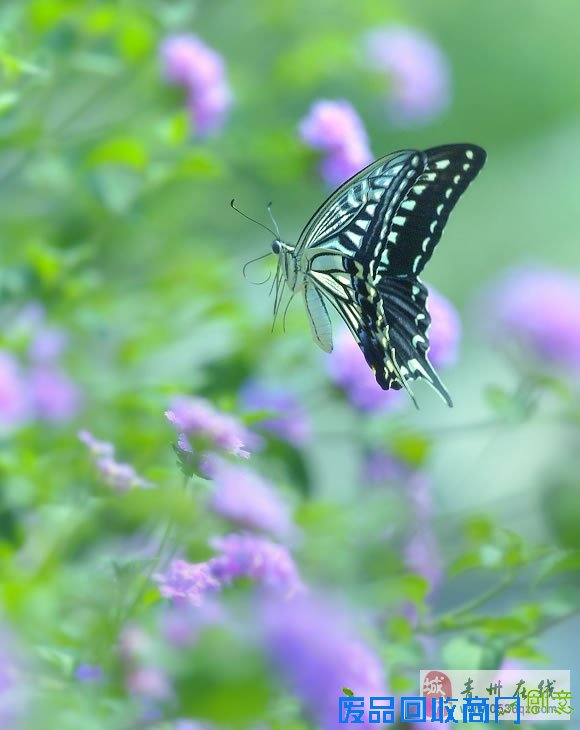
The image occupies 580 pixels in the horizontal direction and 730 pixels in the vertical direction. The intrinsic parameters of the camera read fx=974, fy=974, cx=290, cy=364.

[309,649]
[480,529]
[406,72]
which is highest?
[406,72]

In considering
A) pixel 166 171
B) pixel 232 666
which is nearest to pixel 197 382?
pixel 166 171

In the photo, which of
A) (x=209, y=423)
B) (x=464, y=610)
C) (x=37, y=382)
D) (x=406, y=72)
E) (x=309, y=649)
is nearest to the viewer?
(x=309, y=649)

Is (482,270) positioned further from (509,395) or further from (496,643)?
(496,643)

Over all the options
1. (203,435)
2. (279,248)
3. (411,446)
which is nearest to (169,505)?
(203,435)

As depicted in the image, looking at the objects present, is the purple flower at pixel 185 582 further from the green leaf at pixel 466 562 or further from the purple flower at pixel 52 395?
the purple flower at pixel 52 395

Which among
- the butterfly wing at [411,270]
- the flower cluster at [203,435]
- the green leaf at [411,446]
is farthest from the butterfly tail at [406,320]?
the green leaf at [411,446]

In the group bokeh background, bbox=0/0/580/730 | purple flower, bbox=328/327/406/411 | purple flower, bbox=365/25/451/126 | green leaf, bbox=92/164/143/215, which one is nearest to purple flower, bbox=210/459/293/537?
bokeh background, bbox=0/0/580/730

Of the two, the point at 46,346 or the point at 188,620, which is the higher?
the point at 46,346

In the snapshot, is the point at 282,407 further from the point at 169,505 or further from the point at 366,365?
the point at 169,505

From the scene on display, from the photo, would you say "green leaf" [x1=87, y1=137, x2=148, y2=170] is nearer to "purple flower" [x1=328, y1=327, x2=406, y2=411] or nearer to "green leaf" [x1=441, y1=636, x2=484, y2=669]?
"purple flower" [x1=328, y1=327, x2=406, y2=411]
